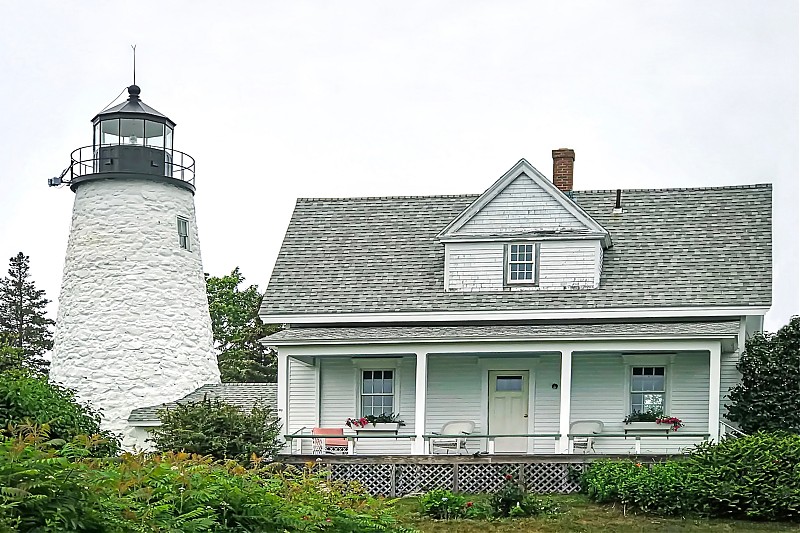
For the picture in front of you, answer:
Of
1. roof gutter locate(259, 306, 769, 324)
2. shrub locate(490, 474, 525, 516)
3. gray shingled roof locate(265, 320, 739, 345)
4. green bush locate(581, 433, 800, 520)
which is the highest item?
roof gutter locate(259, 306, 769, 324)

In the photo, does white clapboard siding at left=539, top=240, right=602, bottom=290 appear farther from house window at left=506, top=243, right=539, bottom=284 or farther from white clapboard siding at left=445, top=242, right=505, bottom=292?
white clapboard siding at left=445, top=242, right=505, bottom=292

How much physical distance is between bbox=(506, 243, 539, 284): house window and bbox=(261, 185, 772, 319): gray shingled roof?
53 cm

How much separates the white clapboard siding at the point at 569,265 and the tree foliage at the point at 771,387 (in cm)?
380

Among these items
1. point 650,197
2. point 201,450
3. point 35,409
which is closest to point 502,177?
point 650,197

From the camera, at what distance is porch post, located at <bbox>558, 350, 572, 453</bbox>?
2505 centimetres

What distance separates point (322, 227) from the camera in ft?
101

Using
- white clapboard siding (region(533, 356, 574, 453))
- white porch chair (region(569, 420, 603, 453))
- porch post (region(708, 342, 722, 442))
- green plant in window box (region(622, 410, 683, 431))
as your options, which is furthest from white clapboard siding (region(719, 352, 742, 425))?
white clapboard siding (region(533, 356, 574, 453))

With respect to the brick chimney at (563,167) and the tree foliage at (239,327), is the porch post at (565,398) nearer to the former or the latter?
the brick chimney at (563,167)

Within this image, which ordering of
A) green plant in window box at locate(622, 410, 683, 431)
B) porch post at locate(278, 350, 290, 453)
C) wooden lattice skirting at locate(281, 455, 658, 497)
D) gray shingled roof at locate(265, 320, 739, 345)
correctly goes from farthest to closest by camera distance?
porch post at locate(278, 350, 290, 453)
green plant in window box at locate(622, 410, 683, 431)
gray shingled roof at locate(265, 320, 739, 345)
wooden lattice skirting at locate(281, 455, 658, 497)

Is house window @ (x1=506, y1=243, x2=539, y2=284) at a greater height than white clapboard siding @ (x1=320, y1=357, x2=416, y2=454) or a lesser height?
greater

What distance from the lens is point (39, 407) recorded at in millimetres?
17594

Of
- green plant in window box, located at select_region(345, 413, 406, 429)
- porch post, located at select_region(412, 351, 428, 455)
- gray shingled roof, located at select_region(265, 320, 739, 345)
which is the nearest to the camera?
gray shingled roof, located at select_region(265, 320, 739, 345)

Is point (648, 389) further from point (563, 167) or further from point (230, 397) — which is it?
point (230, 397)

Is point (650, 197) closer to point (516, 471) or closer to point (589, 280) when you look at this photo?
point (589, 280)
